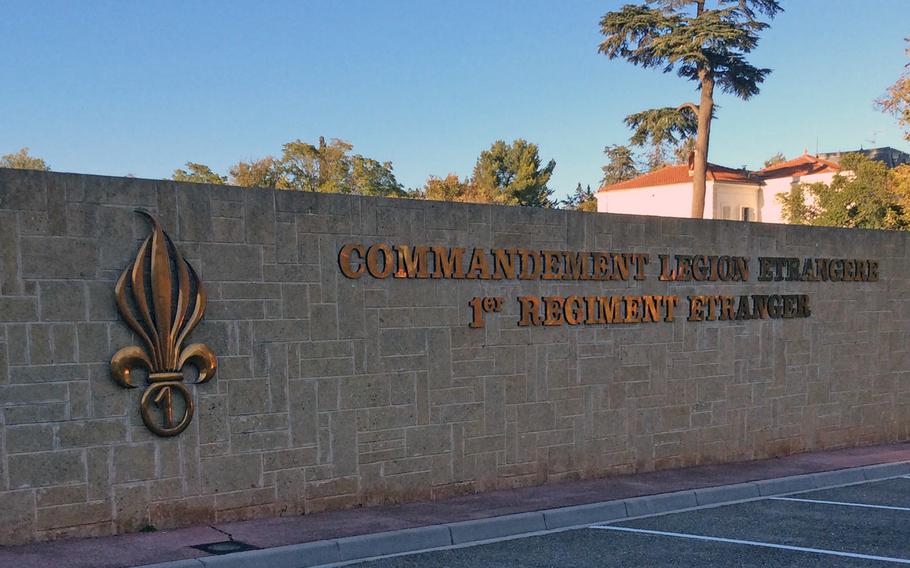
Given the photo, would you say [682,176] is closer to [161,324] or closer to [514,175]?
[514,175]

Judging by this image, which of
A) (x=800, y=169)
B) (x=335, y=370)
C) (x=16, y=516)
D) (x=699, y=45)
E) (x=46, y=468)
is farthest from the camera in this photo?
(x=800, y=169)

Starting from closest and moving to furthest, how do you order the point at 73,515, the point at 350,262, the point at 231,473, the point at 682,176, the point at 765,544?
the point at 73,515 < the point at 765,544 < the point at 231,473 < the point at 350,262 < the point at 682,176

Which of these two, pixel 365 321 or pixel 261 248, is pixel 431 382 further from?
pixel 261 248

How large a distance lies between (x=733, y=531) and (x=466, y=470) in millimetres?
2710

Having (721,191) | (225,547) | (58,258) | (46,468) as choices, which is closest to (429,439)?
(225,547)

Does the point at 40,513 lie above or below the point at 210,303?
below

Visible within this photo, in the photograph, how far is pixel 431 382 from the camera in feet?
29.8

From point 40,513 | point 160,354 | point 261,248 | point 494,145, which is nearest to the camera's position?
point 40,513

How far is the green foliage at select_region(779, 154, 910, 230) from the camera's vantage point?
3966 cm

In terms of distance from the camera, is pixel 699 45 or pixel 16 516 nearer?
pixel 16 516

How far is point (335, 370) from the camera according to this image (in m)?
8.45

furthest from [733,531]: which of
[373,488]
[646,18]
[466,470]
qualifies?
[646,18]

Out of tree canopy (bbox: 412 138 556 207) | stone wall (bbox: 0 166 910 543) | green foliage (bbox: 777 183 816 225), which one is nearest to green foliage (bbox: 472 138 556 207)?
tree canopy (bbox: 412 138 556 207)

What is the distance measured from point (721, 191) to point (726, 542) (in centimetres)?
4840
